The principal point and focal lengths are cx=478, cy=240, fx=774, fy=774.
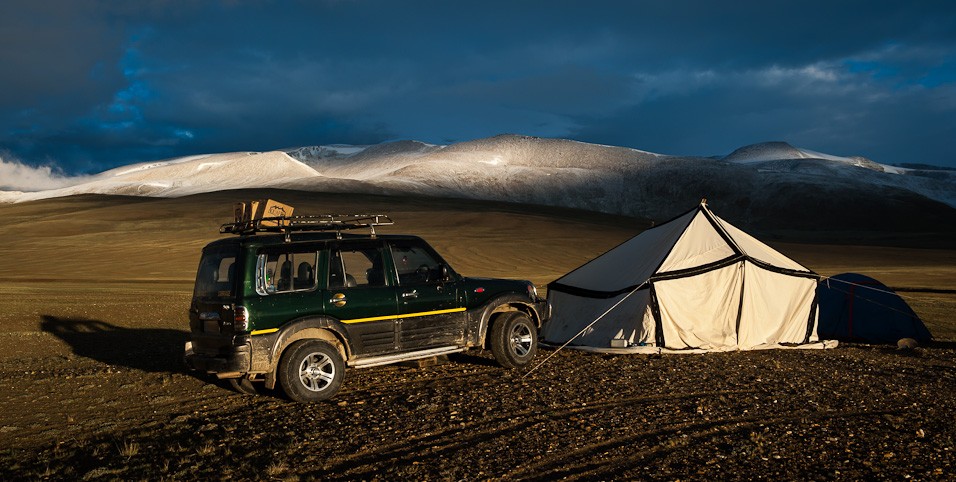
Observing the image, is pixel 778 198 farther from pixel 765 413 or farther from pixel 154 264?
pixel 765 413

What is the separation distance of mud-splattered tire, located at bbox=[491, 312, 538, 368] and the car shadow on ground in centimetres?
519

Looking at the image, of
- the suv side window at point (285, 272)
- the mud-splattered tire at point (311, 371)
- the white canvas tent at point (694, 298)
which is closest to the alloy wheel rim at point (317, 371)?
the mud-splattered tire at point (311, 371)

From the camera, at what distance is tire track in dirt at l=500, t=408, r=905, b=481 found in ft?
22.0

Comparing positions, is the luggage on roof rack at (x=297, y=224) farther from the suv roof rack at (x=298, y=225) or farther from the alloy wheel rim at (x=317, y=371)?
the alloy wheel rim at (x=317, y=371)

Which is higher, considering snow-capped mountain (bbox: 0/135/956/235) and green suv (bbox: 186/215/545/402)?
snow-capped mountain (bbox: 0/135/956/235)

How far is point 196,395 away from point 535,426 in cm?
505

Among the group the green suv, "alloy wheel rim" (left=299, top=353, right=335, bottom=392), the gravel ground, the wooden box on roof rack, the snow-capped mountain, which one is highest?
the snow-capped mountain

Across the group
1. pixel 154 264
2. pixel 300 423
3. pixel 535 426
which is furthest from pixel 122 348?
pixel 154 264

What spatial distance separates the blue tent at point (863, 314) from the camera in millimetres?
15516

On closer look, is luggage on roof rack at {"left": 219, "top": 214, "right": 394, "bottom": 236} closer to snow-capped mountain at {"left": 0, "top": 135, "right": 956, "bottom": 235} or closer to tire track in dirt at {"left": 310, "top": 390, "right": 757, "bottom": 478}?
tire track in dirt at {"left": 310, "top": 390, "right": 757, "bottom": 478}

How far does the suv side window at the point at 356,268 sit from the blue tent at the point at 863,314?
9.54m

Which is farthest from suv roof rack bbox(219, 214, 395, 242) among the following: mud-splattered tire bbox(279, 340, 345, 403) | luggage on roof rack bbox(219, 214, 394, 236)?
mud-splattered tire bbox(279, 340, 345, 403)

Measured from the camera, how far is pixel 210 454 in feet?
24.7

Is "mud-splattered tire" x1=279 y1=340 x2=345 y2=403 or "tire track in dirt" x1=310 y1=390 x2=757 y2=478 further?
"mud-splattered tire" x1=279 y1=340 x2=345 y2=403
